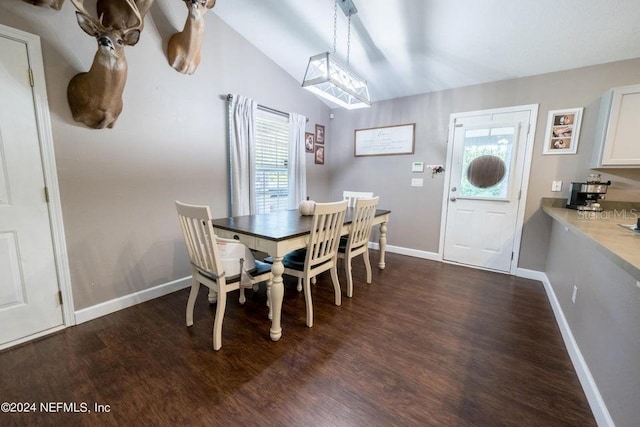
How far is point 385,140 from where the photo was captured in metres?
3.92

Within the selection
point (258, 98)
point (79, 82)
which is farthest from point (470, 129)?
point (79, 82)

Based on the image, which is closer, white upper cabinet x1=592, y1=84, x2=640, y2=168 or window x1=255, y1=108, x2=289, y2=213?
white upper cabinet x1=592, y1=84, x2=640, y2=168

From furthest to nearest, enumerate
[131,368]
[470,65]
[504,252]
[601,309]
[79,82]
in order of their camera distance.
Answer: [504,252] < [470,65] < [79,82] < [131,368] < [601,309]

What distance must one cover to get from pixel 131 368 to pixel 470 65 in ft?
13.1

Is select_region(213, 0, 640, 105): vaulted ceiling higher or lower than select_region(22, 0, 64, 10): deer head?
higher

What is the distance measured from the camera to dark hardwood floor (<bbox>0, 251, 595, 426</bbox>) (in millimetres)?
1289

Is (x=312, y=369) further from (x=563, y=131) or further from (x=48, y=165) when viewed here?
(x=563, y=131)

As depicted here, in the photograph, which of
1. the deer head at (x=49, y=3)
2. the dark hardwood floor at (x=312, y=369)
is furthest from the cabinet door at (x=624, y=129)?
the deer head at (x=49, y=3)

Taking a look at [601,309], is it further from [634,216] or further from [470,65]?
[470,65]

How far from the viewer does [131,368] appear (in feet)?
5.13

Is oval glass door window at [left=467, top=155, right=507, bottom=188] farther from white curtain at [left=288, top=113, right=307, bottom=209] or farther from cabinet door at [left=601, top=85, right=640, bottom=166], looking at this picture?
white curtain at [left=288, top=113, right=307, bottom=209]

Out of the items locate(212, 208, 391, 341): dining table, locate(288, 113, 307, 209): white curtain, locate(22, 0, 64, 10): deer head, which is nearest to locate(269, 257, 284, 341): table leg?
locate(212, 208, 391, 341): dining table

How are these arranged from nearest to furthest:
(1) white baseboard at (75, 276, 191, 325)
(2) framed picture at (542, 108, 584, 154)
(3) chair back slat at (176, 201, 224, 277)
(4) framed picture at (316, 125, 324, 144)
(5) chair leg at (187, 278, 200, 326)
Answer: (3) chair back slat at (176, 201, 224, 277) → (5) chair leg at (187, 278, 200, 326) → (1) white baseboard at (75, 276, 191, 325) → (2) framed picture at (542, 108, 584, 154) → (4) framed picture at (316, 125, 324, 144)

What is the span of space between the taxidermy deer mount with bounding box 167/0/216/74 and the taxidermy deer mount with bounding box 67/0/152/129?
402 millimetres
